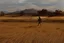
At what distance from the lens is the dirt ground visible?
0.46m

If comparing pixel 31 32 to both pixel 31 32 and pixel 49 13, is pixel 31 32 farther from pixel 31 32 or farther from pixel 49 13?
pixel 49 13

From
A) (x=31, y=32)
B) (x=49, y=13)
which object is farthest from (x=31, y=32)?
(x=49, y=13)

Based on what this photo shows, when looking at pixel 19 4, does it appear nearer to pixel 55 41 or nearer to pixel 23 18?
pixel 23 18

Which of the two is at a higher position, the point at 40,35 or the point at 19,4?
the point at 19,4

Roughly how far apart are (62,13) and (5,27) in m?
0.22

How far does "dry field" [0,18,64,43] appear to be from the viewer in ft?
1.51

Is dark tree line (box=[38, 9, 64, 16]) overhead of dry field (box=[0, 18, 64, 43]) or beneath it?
overhead

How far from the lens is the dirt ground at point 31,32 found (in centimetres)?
46

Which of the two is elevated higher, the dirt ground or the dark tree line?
the dark tree line

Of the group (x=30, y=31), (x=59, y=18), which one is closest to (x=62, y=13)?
(x=59, y=18)

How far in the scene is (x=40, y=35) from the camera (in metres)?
0.47

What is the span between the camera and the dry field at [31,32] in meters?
0.46

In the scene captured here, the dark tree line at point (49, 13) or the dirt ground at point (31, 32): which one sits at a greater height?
the dark tree line at point (49, 13)

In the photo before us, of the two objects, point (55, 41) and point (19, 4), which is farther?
point (19, 4)
